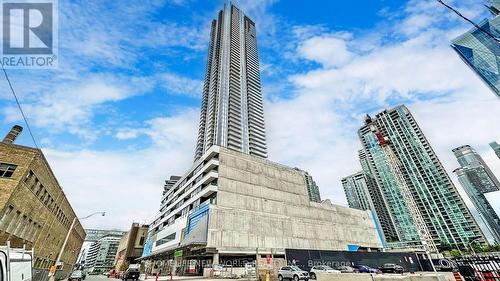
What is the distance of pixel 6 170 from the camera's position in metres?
20.3

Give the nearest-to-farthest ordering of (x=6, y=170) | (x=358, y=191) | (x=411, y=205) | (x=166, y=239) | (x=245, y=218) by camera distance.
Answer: (x=6, y=170) → (x=411, y=205) → (x=245, y=218) → (x=166, y=239) → (x=358, y=191)

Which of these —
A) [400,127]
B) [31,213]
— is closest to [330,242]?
[31,213]

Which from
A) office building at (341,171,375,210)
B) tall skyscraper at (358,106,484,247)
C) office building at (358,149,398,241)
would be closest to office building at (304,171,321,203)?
office building at (341,171,375,210)

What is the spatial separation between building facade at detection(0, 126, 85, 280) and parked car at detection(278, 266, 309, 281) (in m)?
Answer: 21.7

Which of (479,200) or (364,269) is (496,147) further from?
(364,269)

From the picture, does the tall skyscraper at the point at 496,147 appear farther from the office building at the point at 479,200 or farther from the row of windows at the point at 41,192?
the row of windows at the point at 41,192

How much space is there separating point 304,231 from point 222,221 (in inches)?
A: 785

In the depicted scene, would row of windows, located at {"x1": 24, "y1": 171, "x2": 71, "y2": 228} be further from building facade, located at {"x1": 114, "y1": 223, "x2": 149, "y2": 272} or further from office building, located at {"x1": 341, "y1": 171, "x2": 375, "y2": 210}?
office building, located at {"x1": 341, "y1": 171, "x2": 375, "y2": 210}

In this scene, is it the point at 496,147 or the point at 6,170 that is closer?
the point at 6,170

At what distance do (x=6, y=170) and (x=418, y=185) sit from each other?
14895cm

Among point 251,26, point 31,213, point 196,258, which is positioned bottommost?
point 196,258

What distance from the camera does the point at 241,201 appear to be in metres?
44.8

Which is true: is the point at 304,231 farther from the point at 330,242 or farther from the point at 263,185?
the point at 263,185

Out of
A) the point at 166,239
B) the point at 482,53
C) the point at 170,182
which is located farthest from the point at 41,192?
the point at 482,53
